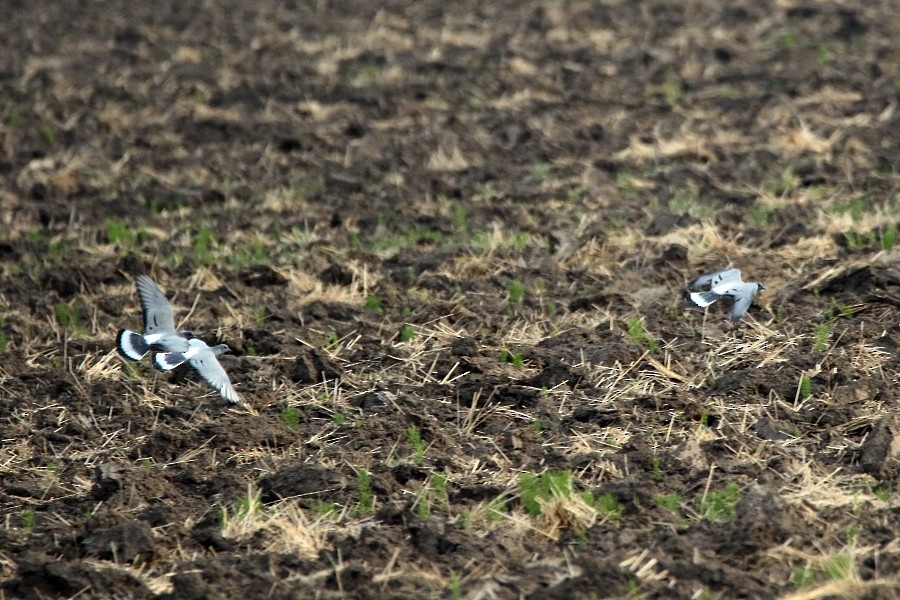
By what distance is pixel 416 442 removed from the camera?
5.94 metres

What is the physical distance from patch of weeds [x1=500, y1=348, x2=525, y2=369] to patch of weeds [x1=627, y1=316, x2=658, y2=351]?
546 mm

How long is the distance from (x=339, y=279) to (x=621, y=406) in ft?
7.82

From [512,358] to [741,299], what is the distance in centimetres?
109

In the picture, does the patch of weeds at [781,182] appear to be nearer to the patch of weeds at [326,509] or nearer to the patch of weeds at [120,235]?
the patch of weeds at [120,235]

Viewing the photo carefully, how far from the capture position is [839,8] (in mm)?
13227

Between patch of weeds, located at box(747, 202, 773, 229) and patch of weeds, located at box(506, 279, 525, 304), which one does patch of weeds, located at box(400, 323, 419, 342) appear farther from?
patch of weeds, located at box(747, 202, 773, 229)

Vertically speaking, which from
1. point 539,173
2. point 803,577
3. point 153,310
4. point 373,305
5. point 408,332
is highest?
point 153,310

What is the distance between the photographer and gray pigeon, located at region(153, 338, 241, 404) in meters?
6.08

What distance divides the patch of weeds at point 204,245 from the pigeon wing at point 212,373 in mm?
2364

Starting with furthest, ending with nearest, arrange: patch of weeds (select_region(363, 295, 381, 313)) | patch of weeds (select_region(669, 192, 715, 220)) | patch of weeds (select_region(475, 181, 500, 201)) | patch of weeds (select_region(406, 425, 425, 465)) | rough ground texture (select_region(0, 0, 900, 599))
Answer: patch of weeds (select_region(475, 181, 500, 201)), patch of weeds (select_region(669, 192, 715, 220)), patch of weeds (select_region(363, 295, 381, 313)), patch of weeds (select_region(406, 425, 425, 465)), rough ground texture (select_region(0, 0, 900, 599))

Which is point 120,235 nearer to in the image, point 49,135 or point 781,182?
point 49,135

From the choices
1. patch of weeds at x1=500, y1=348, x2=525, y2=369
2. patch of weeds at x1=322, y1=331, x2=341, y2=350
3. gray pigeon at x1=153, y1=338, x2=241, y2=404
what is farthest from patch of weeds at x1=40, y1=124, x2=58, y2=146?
patch of weeds at x1=500, y1=348, x2=525, y2=369

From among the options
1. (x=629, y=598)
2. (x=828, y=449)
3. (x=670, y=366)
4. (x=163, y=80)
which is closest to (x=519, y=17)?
(x=163, y=80)

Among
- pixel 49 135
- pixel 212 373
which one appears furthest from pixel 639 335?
pixel 49 135
